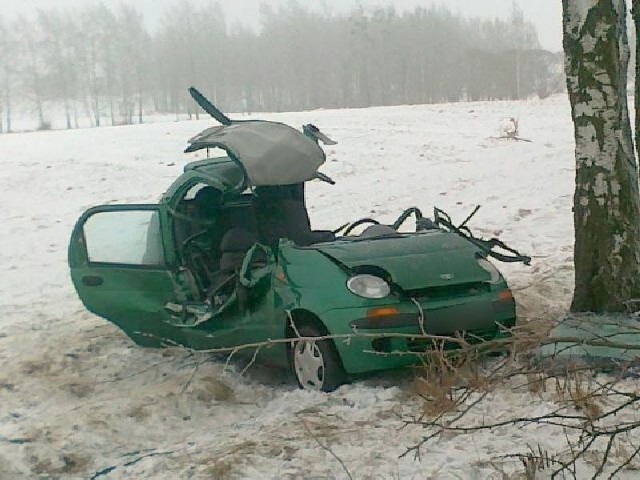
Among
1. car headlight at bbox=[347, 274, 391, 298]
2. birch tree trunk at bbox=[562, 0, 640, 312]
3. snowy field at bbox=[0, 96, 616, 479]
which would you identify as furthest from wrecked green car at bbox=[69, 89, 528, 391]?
birch tree trunk at bbox=[562, 0, 640, 312]

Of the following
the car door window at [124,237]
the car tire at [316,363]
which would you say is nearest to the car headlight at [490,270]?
the car tire at [316,363]

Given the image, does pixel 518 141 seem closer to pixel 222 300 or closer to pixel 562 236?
pixel 562 236

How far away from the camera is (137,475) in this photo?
4383 mm

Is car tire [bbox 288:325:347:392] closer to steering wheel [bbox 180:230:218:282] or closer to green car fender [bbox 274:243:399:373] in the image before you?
green car fender [bbox 274:243:399:373]

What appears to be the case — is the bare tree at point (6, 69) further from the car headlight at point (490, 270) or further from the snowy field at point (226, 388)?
the car headlight at point (490, 270)

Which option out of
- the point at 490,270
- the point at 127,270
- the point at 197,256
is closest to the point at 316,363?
the point at 490,270

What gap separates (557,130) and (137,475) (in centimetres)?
1968

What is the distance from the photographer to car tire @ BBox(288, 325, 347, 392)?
5328 mm

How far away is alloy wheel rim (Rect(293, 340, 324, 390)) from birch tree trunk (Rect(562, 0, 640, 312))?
7.01ft

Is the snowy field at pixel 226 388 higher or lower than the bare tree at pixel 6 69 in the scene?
lower

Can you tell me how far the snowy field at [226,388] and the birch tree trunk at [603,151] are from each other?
0.55 m

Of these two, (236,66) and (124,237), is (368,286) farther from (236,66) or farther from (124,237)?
(236,66)

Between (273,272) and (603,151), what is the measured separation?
7.84 feet

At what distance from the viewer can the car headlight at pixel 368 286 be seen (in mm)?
5281
